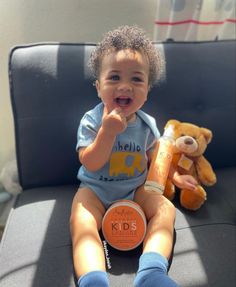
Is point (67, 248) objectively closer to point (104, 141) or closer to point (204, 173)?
point (104, 141)

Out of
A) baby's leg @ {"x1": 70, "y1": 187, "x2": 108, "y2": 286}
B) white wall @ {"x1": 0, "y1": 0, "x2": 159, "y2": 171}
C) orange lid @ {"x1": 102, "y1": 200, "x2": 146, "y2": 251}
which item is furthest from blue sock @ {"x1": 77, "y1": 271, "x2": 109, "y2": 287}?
white wall @ {"x1": 0, "y1": 0, "x2": 159, "y2": 171}

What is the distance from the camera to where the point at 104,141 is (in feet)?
3.06

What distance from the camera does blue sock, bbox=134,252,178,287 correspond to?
799 mm

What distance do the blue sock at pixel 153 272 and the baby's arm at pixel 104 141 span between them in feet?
0.94

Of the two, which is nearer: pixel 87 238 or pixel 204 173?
pixel 87 238

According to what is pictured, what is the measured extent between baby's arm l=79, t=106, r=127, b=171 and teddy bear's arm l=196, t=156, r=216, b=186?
1.32 ft

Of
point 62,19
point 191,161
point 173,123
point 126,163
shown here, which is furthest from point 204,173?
point 62,19

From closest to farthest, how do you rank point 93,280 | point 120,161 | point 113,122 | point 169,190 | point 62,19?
1. point 93,280
2. point 113,122
3. point 120,161
4. point 169,190
5. point 62,19

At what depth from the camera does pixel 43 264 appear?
936 mm

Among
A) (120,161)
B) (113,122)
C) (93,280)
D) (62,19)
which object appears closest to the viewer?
(93,280)

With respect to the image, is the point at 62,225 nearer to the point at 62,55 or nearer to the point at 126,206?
the point at 126,206

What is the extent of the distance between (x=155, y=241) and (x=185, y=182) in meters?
0.28

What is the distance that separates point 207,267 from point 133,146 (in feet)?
1.36

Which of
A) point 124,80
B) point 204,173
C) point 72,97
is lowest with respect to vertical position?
point 204,173
